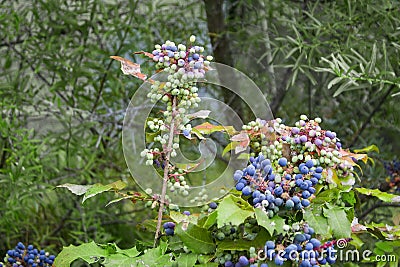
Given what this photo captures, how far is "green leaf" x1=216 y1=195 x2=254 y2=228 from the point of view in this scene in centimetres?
61

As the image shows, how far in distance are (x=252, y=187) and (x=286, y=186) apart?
0.04 meters

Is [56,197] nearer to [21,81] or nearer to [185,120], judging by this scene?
[21,81]

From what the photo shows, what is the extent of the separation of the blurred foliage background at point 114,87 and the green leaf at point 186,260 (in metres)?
0.65

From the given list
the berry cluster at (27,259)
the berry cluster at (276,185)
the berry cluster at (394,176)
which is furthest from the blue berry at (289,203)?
the berry cluster at (394,176)

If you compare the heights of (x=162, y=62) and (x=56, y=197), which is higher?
(x=162, y=62)

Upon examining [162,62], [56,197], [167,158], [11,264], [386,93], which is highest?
[162,62]

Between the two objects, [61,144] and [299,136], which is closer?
[299,136]

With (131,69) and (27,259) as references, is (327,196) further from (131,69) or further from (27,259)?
(27,259)

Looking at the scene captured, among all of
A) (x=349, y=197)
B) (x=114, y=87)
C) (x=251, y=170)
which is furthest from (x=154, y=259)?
(x=114, y=87)

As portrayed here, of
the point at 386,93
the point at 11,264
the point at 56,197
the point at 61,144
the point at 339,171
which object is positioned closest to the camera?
the point at 339,171

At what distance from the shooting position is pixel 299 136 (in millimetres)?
717

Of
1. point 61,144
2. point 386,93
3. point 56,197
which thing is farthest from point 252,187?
point 56,197

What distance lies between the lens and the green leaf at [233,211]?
0.61 metres

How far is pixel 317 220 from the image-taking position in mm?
663
